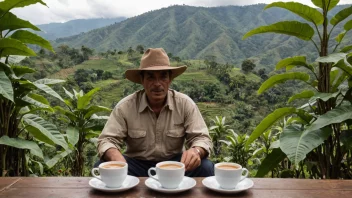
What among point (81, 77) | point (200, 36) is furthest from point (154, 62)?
point (200, 36)

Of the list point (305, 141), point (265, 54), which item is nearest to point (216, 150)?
point (305, 141)

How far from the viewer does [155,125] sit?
2164mm

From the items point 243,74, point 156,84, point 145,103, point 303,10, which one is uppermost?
point 243,74

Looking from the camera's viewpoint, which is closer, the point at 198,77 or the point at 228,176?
the point at 228,176

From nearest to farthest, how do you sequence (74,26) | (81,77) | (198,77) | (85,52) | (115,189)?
(115,189), (81,77), (198,77), (85,52), (74,26)

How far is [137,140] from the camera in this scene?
215 centimetres

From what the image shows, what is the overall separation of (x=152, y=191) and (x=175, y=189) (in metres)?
0.09

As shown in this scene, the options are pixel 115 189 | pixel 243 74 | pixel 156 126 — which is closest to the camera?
pixel 115 189

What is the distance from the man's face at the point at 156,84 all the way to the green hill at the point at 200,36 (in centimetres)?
2702

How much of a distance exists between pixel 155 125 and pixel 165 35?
4605 centimetres

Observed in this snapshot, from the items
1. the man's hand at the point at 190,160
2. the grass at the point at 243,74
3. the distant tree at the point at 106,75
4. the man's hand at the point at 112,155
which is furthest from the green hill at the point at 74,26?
the man's hand at the point at 190,160

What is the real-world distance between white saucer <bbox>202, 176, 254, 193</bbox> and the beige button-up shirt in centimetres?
75

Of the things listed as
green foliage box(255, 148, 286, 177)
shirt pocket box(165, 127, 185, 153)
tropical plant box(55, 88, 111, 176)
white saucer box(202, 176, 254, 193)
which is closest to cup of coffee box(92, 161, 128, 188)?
white saucer box(202, 176, 254, 193)

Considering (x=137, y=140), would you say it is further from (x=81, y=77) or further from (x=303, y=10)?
(x=81, y=77)
